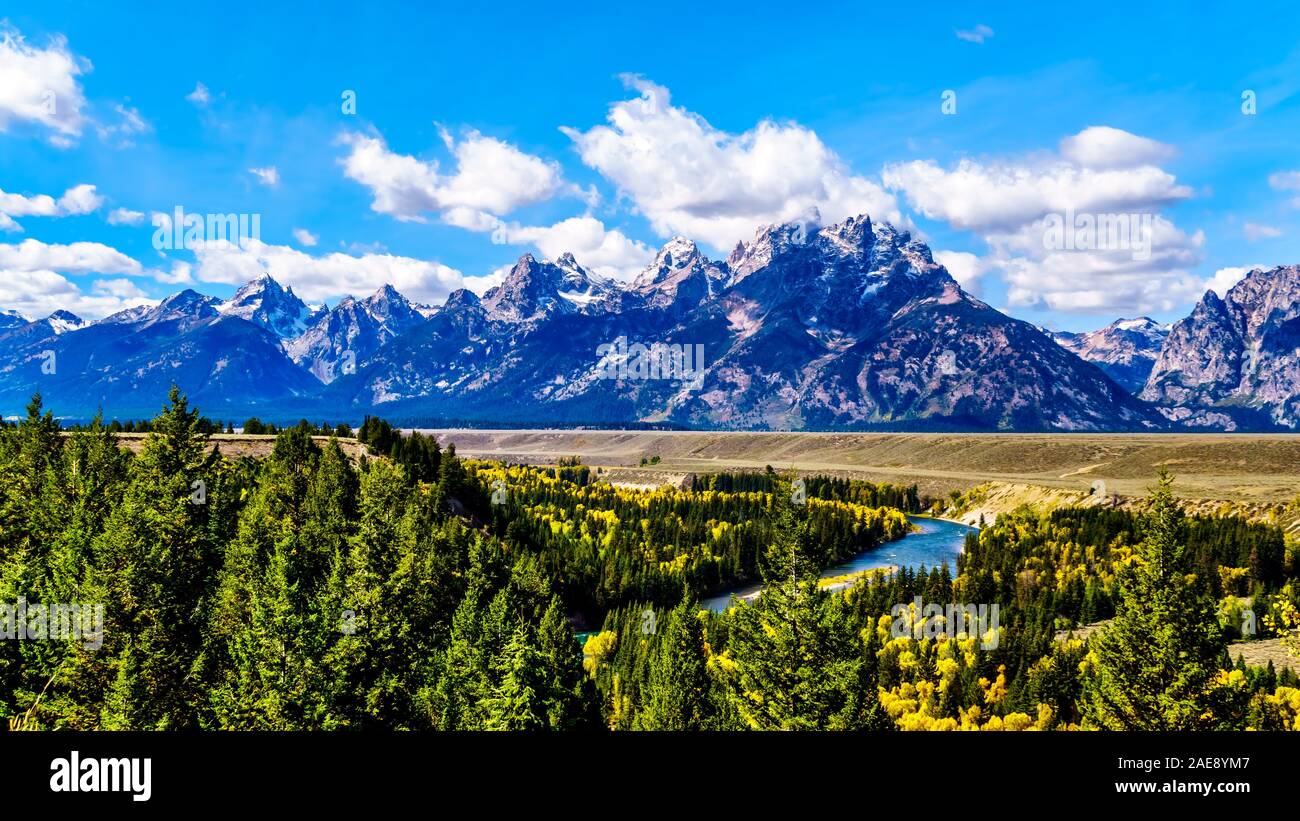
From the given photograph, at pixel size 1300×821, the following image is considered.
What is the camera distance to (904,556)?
166m

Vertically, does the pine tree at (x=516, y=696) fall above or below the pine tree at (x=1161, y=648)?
below

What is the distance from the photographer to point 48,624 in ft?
139

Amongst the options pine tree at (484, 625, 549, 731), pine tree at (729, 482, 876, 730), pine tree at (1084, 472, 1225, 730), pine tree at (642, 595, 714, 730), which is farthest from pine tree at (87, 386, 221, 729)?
pine tree at (1084, 472, 1225, 730)

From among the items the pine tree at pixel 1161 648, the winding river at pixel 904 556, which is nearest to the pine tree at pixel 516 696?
the pine tree at pixel 1161 648

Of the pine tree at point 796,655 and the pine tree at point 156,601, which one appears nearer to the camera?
the pine tree at point 796,655

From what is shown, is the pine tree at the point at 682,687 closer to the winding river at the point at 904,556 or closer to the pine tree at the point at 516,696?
the pine tree at the point at 516,696

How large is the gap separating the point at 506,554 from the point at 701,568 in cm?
4196

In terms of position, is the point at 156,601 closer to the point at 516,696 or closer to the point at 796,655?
the point at 516,696

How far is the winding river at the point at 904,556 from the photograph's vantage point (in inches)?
5748

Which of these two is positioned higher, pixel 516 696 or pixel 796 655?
pixel 796 655

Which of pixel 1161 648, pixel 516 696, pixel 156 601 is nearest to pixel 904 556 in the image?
pixel 516 696

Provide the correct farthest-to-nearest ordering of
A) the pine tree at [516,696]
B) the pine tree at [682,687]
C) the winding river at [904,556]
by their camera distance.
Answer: the winding river at [904,556] < the pine tree at [682,687] < the pine tree at [516,696]
